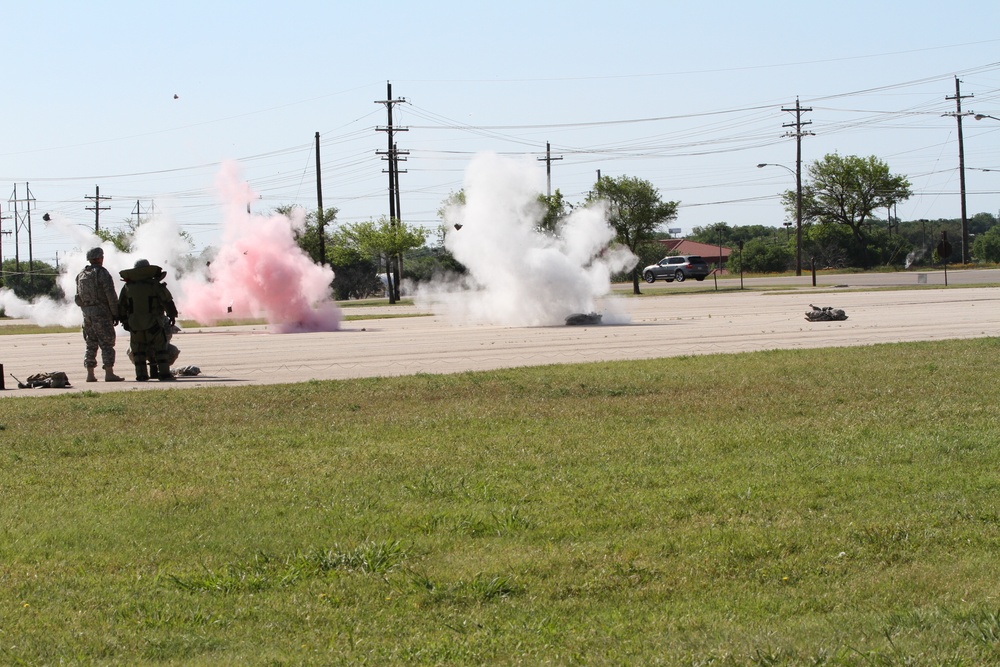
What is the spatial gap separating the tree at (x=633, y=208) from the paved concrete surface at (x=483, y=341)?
18.5 metres

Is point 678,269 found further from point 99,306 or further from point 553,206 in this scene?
point 99,306

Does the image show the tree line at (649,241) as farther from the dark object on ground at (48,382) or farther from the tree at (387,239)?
the dark object on ground at (48,382)

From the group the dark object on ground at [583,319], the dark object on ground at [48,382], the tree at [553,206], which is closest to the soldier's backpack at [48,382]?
the dark object on ground at [48,382]

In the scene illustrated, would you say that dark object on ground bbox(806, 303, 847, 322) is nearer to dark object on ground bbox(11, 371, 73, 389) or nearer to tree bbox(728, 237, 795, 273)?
dark object on ground bbox(11, 371, 73, 389)

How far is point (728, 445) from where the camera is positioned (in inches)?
385

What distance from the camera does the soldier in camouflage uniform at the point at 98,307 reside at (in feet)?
59.5

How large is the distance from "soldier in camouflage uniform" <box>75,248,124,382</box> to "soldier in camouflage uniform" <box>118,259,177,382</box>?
21 cm

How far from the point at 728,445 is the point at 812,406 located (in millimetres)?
2766

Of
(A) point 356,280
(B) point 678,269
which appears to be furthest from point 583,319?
(A) point 356,280

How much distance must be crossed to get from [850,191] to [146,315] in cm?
8951

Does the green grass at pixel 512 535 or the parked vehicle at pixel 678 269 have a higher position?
the parked vehicle at pixel 678 269

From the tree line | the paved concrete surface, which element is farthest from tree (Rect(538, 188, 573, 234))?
the paved concrete surface

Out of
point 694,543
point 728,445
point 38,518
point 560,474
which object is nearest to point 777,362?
point 728,445

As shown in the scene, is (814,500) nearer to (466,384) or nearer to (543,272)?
(466,384)
